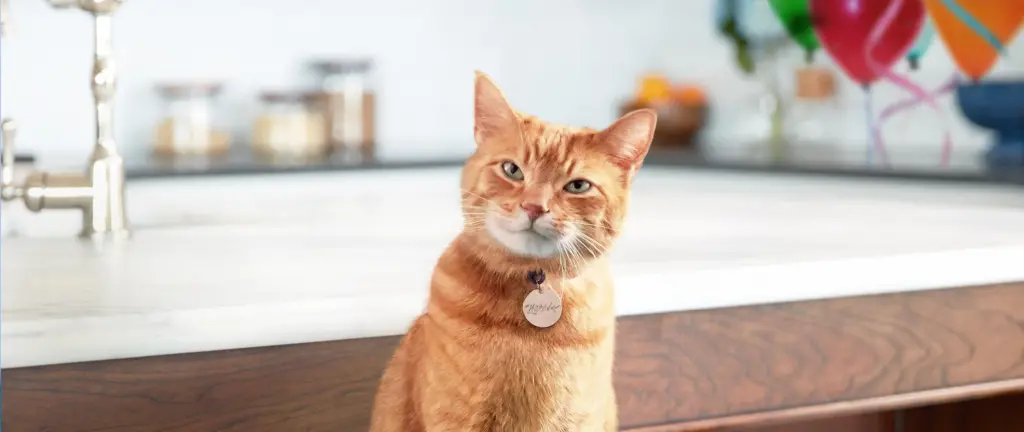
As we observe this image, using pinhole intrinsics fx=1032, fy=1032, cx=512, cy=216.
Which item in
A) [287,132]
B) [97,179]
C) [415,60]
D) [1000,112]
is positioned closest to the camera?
[97,179]

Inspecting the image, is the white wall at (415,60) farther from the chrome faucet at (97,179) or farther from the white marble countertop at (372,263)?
the chrome faucet at (97,179)

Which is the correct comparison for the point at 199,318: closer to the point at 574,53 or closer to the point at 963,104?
the point at 963,104

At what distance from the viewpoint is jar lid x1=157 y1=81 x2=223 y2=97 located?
195 cm

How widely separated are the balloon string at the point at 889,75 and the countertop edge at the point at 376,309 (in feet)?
2.85

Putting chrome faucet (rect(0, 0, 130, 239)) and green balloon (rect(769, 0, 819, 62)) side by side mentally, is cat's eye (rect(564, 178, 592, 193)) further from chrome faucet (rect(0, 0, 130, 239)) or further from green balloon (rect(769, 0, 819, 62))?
green balloon (rect(769, 0, 819, 62))

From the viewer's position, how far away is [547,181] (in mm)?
522

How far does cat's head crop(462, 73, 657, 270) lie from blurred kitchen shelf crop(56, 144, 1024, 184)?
104cm

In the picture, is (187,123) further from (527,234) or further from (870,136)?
(527,234)

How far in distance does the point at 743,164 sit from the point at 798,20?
0.35 metres

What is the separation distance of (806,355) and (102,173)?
28.2 inches

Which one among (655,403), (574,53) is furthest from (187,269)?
(574,53)

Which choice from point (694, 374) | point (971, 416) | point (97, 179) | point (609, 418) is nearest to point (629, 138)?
point (609, 418)

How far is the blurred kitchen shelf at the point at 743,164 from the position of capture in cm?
151

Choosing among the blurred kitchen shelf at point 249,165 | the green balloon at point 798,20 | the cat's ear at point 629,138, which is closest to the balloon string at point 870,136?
the green balloon at point 798,20
